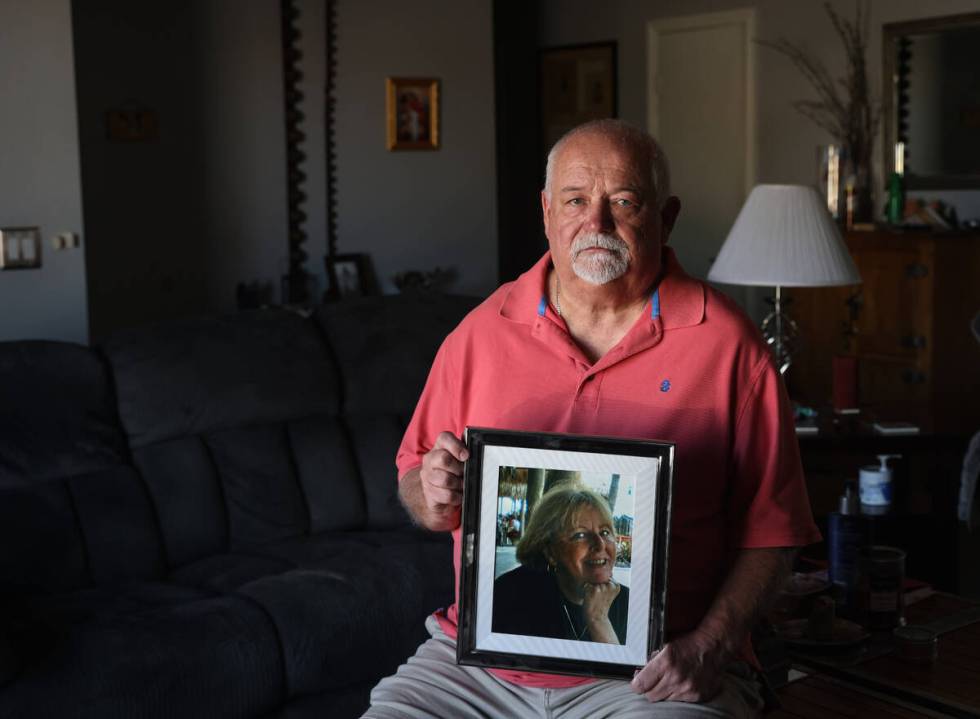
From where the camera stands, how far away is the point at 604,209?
1.74m

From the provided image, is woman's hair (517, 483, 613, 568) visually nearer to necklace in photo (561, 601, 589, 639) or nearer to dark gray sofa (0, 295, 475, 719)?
necklace in photo (561, 601, 589, 639)

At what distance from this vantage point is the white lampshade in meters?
3.44

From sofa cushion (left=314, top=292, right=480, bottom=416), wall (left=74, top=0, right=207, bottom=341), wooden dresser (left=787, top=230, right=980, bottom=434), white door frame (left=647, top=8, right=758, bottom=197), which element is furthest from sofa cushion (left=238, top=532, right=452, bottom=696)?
white door frame (left=647, top=8, right=758, bottom=197)

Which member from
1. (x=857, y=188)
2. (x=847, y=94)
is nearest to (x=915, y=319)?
(x=857, y=188)

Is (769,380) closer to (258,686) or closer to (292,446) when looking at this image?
(258,686)

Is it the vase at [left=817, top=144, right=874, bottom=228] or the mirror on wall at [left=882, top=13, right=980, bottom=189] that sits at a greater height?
the mirror on wall at [left=882, top=13, right=980, bottom=189]

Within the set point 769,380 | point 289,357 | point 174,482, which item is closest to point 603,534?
point 769,380

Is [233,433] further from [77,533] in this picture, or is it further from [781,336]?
[781,336]

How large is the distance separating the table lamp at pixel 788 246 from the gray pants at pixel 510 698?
75.3 inches

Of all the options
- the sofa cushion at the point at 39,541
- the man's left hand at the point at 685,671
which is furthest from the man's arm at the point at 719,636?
the sofa cushion at the point at 39,541

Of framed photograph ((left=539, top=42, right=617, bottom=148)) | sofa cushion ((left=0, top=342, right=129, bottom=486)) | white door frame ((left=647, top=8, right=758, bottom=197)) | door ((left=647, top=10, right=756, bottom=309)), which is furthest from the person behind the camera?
framed photograph ((left=539, top=42, right=617, bottom=148))

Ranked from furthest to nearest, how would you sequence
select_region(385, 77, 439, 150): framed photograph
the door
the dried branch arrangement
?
the door, the dried branch arrangement, select_region(385, 77, 439, 150): framed photograph

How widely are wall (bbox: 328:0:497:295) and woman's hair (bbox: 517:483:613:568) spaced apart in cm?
388

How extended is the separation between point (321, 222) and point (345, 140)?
38 centimetres
